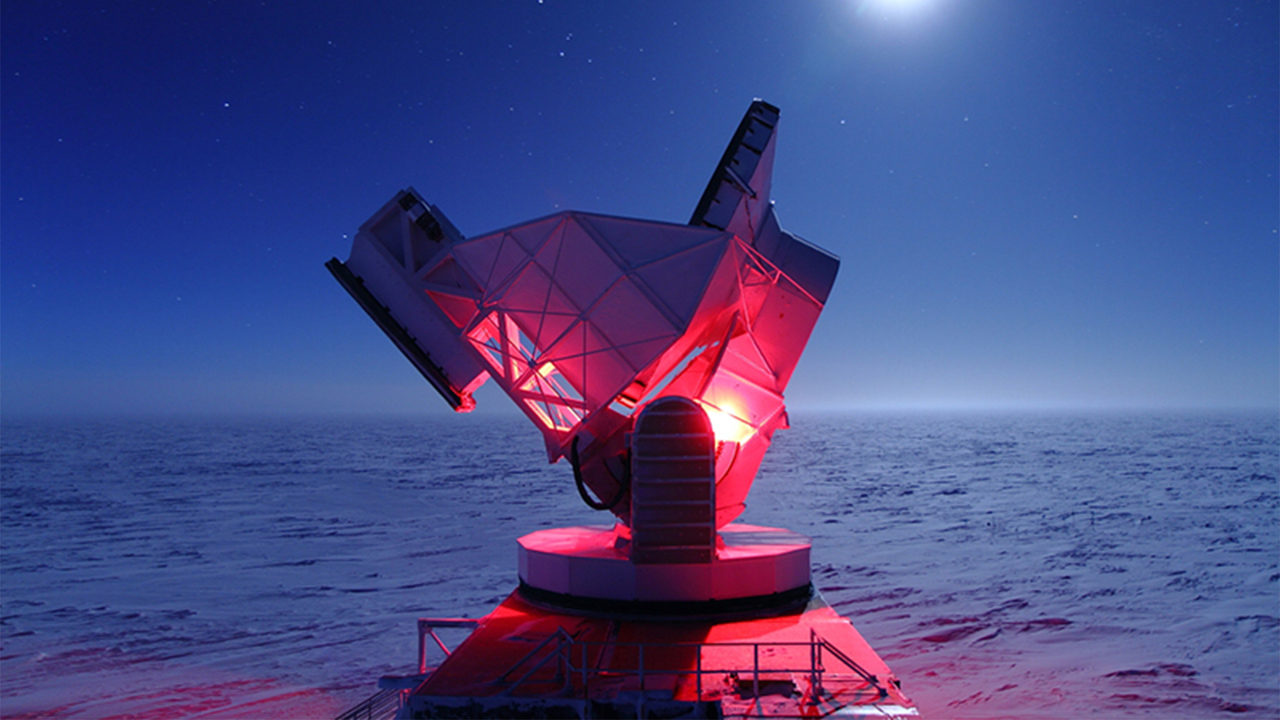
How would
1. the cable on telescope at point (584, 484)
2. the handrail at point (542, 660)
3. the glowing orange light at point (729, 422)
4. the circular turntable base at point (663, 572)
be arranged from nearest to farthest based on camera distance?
the handrail at point (542, 660), the circular turntable base at point (663, 572), the cable on telescope at point (584, 484), the glowing orange light at point (729, 422)

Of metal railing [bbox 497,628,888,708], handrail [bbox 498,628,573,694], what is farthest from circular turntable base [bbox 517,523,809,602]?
handrail [bbox 498,628,573,694]

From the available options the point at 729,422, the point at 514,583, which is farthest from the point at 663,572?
the point at 514,583

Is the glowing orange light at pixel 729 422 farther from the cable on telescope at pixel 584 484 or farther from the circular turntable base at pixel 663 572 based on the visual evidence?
the cable on telescope at pixel 584 484

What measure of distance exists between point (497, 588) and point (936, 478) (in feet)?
163

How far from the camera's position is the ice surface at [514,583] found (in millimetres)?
20328

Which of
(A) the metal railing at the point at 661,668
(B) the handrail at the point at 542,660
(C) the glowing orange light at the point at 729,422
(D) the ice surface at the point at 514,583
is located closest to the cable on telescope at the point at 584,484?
(C) the glowing orange light at the point at 729,422

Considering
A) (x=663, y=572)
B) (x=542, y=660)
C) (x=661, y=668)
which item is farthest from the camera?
(x=663, y=572)

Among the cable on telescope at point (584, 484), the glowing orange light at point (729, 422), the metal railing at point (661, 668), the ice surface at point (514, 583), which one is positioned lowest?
the ice surface at point (514, 583)

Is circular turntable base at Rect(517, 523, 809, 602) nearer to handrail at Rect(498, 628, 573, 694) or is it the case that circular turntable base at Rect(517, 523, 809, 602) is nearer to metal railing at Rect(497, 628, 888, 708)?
metal railing at Rect(497, 628, 888, 708)

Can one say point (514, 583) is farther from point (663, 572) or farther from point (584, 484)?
point (663, 572)

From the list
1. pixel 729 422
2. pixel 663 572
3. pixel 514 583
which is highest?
pixel 729 422

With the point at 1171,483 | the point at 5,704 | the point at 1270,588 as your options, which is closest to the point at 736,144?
the point at 5,704

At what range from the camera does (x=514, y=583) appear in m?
29.6

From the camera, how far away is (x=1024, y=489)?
5781 cm
